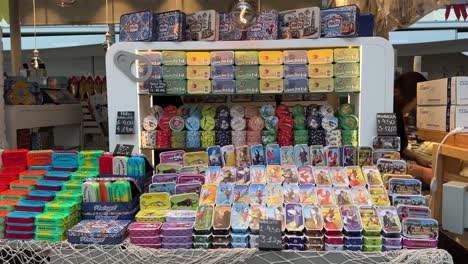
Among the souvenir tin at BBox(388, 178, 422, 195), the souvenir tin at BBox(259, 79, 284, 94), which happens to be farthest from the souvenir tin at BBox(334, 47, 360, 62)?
the souvenir tin at BBox(388, 178, 422, 195)

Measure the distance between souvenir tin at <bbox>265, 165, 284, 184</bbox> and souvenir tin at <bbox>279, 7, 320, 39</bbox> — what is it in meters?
1.07

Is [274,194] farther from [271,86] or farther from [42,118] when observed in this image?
[42,118]

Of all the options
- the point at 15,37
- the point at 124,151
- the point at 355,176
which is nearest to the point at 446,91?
the point at 355,176

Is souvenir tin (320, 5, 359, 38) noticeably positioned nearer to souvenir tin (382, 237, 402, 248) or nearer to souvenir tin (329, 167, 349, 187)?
souvenir tin (329, 167, 349, 187)

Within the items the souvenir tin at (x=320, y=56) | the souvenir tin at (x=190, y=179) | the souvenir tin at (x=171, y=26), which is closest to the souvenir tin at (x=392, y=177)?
the souvenir tin at (x=190, y=179)

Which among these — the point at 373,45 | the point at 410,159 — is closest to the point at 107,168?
the point at 373,45

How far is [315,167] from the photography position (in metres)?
1.89

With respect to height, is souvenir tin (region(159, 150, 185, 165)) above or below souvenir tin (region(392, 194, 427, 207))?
above

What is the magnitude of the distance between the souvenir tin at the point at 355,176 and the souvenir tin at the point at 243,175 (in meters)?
0.47

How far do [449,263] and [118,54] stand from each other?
2.17 m

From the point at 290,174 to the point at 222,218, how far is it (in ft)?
1.46

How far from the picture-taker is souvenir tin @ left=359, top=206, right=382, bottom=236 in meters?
1.49

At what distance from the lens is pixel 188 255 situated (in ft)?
4.92

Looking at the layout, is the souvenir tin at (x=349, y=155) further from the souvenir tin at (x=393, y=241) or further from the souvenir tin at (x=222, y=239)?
the souvenir tin at (x=222, y=239)
